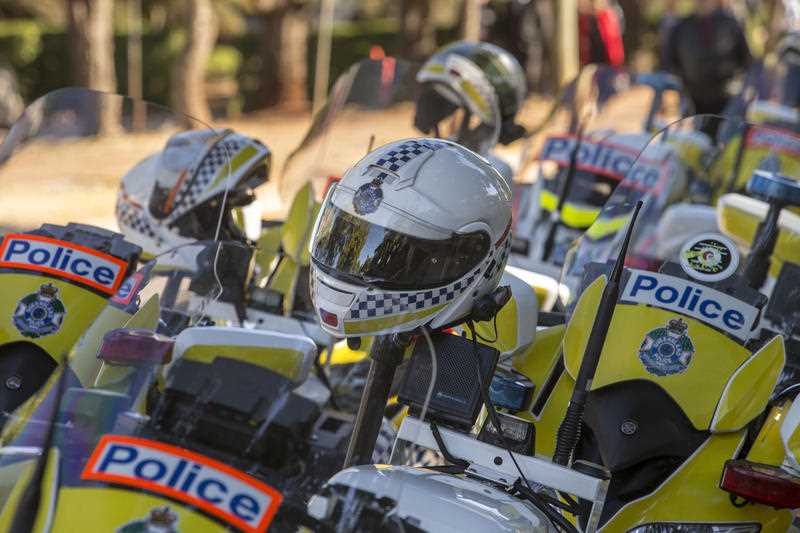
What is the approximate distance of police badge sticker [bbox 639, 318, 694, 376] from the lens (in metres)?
3.67

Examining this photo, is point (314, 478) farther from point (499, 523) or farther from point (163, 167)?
point (163, 167)

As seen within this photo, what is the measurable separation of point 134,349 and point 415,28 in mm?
21505

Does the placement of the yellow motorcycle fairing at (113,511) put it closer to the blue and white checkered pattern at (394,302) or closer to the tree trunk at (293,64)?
the blue and white checkered pattern at (394,302)

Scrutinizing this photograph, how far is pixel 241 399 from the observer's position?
294cm

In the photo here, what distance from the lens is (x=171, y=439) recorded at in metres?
2.79

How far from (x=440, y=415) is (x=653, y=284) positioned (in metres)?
0.82

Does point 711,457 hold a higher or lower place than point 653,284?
lower

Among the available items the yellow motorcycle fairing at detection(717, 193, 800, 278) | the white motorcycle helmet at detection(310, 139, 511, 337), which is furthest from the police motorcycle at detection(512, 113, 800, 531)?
the yellow motorcycle fairing at detection(717, 193, 800, 278)

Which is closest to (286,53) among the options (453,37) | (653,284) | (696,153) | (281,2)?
(281,2)

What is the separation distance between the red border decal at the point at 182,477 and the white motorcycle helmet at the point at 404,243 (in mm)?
741

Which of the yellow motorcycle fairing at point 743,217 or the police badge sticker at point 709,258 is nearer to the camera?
the police badge sticker at point 709,258

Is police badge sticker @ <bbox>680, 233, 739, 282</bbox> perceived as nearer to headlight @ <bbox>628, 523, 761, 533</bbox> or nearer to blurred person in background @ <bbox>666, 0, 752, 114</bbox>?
headlight @ <bbox>628, 523, 761, 533</bbox>

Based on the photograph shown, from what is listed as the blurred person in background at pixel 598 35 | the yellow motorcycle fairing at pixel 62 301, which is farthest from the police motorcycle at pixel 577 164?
the blurred person in background at pixel 598 35

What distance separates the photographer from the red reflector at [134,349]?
2988 mm
